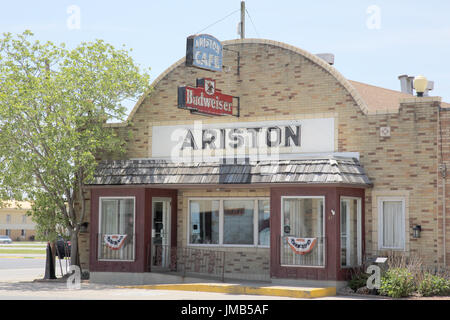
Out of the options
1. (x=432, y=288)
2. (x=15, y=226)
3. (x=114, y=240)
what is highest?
(x=114, y=240)

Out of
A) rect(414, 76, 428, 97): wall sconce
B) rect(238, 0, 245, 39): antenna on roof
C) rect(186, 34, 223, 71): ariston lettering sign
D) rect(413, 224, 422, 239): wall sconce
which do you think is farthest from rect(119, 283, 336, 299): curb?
rect(238, 0, 245, 39): antenna on roof

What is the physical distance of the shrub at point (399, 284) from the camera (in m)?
18.2

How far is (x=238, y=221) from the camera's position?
22781 millimetres

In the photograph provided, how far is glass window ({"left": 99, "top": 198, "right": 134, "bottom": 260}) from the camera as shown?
74.1 feet

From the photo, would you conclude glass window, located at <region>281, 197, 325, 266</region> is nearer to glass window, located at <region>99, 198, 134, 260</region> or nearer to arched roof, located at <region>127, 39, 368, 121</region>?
arched roof, located at <region>127, 39, 368, 121</region>

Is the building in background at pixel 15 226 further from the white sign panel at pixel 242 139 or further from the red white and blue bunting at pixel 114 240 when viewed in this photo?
the white sign panel at pixel 242 139

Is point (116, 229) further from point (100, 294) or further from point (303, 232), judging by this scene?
point (303, 232)

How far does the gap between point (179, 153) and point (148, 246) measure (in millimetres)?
3146

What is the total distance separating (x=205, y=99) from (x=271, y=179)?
3.17 m

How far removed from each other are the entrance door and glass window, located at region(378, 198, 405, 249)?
680 cm

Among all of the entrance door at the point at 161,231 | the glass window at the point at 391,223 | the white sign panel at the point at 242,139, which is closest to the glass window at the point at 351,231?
the glass window at the point at 391,223

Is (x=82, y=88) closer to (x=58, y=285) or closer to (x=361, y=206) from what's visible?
(x=58, y=285)

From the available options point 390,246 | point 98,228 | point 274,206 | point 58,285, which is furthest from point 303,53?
point 58,285

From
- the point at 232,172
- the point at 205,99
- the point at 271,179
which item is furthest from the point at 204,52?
the point at 271,179
